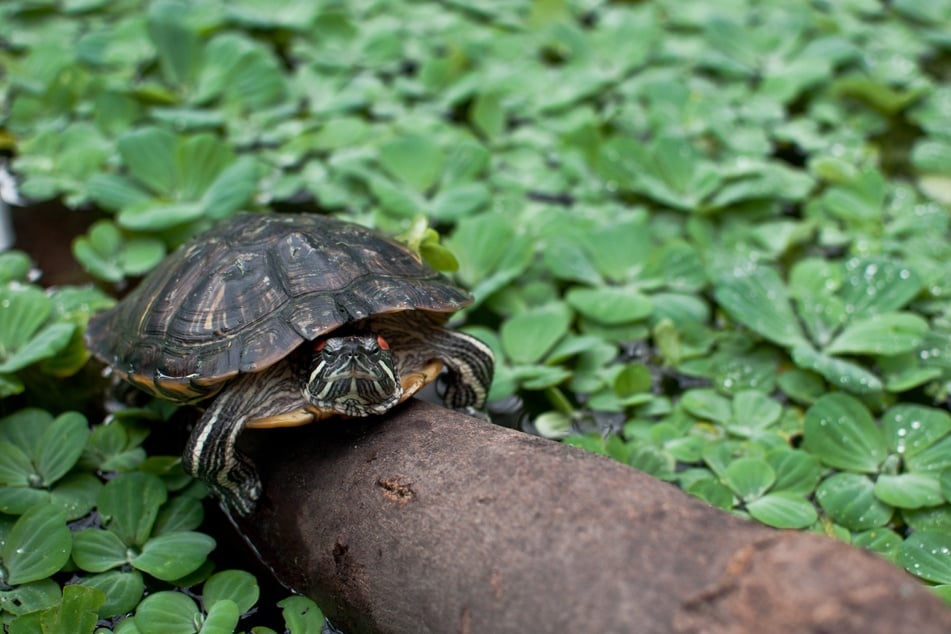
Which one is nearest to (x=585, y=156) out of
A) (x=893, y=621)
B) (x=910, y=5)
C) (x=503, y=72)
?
(x=503, y=72)

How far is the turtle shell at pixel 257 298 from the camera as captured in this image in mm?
2049

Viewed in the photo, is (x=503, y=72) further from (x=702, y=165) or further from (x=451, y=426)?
(x=451, y=426)

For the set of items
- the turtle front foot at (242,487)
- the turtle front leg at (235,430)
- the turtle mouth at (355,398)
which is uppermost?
the turtle mouth at (355,398)

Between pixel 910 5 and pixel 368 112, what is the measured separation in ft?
9.49

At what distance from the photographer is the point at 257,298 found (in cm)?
212

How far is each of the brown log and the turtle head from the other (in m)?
0.06

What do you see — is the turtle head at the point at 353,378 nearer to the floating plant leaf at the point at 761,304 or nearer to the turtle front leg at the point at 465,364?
the turtle front leg at the point at 465,364

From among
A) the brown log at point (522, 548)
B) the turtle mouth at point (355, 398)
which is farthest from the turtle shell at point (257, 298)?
the brown log at point (522, 548)

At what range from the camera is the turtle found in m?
2.02

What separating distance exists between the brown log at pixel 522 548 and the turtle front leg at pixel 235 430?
0.06m

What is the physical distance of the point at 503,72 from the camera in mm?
4223

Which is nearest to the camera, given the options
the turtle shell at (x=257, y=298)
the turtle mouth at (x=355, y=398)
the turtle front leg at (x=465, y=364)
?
the turtle mouth at (x=355, y=398)

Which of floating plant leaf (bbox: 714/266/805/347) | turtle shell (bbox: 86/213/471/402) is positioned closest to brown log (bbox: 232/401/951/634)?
turtle shell (bbox: 86/213/471/402)

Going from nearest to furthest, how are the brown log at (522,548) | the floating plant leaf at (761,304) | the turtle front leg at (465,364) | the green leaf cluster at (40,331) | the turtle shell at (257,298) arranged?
1. the brown log at (522,548)
2. the turtle shell at (257,298)
3. the turtle front leg at (465,364)
4. the green leaf cluster at (40,331)
5. the floating plant leaf at (761,304)
